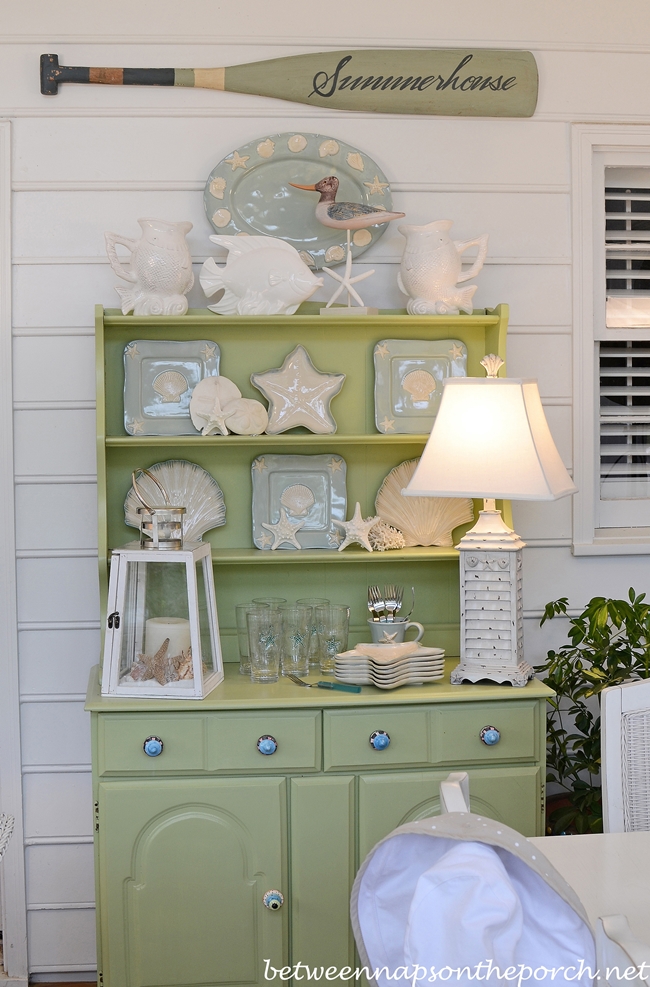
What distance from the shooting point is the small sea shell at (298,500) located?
249 centimetres

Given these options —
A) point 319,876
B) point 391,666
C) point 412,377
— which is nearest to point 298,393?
point 412,377

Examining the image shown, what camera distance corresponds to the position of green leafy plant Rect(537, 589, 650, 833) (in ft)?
7.48

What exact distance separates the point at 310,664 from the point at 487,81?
5.72ft

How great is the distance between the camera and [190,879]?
6.84 ft

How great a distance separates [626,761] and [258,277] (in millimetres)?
1464

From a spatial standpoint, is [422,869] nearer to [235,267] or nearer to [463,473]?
[463,473]

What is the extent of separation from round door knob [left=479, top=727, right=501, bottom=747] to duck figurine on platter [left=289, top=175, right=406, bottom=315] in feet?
3.66

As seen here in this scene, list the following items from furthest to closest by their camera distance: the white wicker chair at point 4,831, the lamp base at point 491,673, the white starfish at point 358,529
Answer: the white starfish at point 358,529 < the lamp base at point 491,673 < the white wicker chair at point 4,831

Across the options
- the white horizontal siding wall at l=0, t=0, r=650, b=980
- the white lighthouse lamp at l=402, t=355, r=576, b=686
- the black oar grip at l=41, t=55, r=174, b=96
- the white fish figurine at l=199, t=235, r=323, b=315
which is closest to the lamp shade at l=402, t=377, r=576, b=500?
the white lighthouse lamp at l=402, t=355, r=576, b=686

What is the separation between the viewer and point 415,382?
2.49 metres

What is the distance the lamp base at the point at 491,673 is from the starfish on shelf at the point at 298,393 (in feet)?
2.43

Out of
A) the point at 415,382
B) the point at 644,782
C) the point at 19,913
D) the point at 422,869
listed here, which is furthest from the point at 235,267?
the point at 19,913

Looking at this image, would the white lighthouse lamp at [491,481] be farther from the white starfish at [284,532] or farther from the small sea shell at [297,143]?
the small sea shell at [297,143]

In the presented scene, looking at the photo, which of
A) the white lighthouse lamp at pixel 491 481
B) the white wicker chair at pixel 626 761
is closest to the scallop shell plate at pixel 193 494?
the white lighthouse lamp at pixel 491 481
